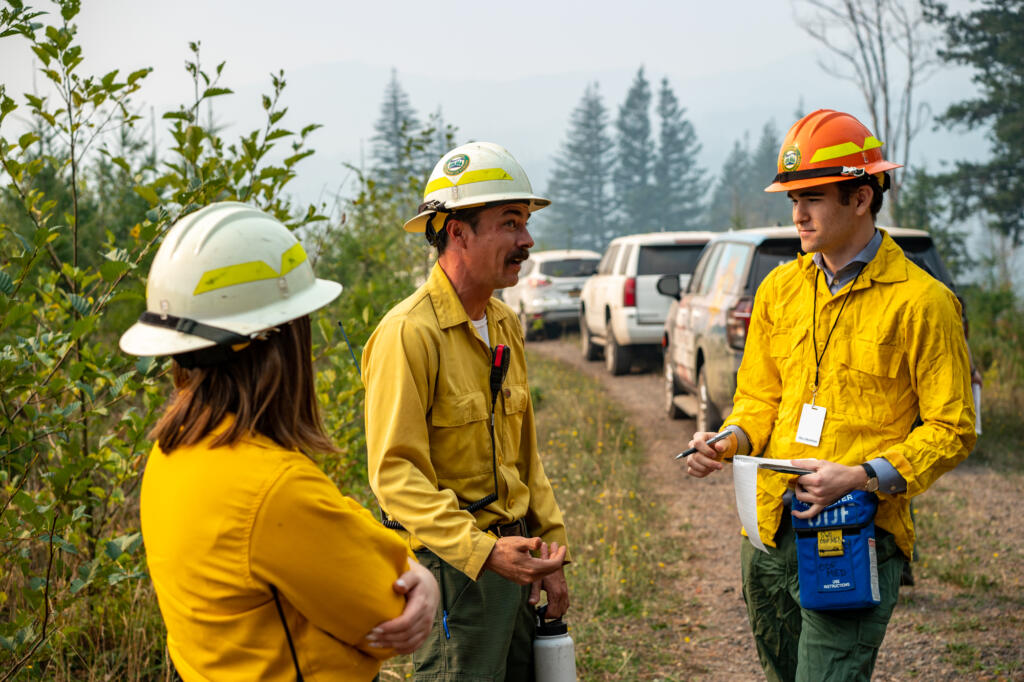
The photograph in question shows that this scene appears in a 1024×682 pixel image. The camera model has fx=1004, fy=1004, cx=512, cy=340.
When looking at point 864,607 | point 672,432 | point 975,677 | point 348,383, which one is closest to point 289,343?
point 864,607

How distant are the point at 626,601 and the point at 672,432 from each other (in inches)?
199

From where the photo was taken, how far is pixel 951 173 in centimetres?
2561

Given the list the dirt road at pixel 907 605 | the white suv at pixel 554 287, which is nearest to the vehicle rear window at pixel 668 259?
the dirt road at pixel 907 605

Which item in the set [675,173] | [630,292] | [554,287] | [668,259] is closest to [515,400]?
[630,292]

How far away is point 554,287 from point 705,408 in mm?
11392

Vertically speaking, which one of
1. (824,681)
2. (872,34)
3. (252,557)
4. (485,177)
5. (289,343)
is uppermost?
(872,34)

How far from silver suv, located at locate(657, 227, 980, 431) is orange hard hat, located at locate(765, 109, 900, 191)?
349 cm

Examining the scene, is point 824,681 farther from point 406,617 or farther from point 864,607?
point 406,617

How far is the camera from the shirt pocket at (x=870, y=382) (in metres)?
2.90

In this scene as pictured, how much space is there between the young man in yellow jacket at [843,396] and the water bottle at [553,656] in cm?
68

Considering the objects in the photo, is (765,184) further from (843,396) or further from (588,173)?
(843,396)

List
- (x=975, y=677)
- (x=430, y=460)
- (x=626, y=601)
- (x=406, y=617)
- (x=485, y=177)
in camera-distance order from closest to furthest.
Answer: (x=406, y=617), (x=430, y=460), (x=485, y=177), (x=975, y=677), (x=626, y=601)

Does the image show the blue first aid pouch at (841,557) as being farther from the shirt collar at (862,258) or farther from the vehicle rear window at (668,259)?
the vehicle rear window at (668,259)

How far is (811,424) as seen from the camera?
2.98m
